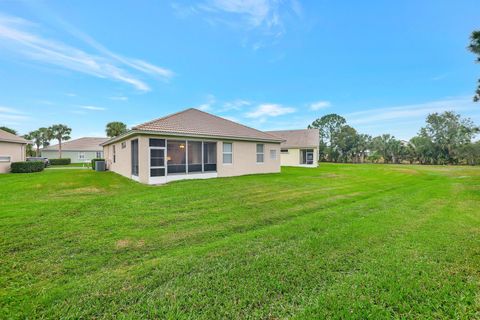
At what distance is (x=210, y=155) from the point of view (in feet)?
50.3

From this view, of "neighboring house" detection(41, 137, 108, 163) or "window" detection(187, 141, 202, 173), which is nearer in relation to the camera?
"window" detection(187, 141, 202, 173)

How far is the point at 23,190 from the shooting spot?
9.68 m

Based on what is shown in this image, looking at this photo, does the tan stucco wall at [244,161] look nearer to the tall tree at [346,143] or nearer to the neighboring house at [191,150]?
the neighboring house at [191,150]

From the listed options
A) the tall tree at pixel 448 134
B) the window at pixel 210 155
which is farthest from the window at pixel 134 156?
the tall tree at pixel 448 134

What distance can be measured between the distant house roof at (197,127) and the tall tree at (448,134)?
37.7 meters

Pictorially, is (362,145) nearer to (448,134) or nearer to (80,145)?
(448,134)

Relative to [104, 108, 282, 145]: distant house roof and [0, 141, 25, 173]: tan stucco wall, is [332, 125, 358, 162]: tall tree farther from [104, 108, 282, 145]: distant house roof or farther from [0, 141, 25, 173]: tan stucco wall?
[0, 141, 25, 173]: tan stucco wall

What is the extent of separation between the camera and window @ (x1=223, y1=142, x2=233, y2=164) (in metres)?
15.6

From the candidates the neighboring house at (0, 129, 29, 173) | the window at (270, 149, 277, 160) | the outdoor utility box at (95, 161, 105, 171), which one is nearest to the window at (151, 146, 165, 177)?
the window at (270, 149, 277, 160)

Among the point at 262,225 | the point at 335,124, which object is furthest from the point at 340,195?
the point at 335,124

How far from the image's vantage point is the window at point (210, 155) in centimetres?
1502

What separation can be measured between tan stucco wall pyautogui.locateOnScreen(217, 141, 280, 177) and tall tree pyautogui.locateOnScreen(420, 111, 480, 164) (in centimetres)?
3800

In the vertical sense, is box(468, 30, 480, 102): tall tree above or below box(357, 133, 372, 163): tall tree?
above

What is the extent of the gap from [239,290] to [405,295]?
80.0 inches
